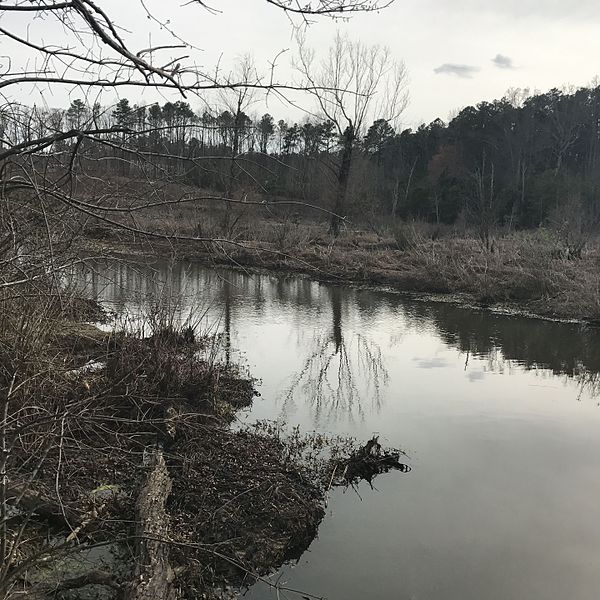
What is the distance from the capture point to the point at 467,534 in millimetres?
4273

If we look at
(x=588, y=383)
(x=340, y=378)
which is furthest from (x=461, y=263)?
(x=340, y=378)

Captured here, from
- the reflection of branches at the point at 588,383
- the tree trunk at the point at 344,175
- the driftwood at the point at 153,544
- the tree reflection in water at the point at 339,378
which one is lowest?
the tree reflection in water at the point at 339,378

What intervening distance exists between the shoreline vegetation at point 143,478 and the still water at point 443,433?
251 millimetres

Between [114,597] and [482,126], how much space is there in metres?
38.8


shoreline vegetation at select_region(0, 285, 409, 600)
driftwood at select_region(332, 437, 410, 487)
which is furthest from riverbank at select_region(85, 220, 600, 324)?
driftwood at select_region(332, 437, 410, 487)

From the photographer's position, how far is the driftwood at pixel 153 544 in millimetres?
3104

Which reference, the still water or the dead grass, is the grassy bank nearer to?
the dead grass

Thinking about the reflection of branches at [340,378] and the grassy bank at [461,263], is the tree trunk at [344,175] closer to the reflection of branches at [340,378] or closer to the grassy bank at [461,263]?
the grassy bank at [461,263]

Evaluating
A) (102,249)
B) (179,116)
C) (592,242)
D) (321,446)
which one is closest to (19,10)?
(179,116)

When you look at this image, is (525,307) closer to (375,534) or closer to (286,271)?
(286,271)

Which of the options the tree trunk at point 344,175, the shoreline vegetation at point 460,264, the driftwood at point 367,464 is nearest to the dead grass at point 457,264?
the shoreline vegetation at point 460,264

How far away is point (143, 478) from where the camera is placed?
15.0 ft

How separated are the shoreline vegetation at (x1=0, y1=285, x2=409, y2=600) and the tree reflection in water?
84cm

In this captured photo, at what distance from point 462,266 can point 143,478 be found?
12.6 meters
